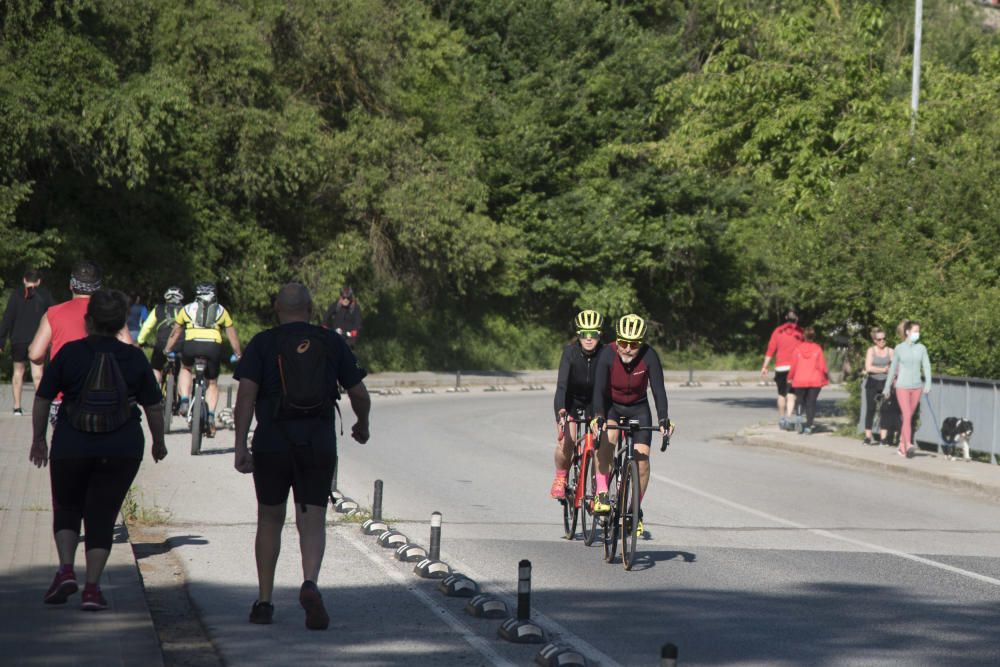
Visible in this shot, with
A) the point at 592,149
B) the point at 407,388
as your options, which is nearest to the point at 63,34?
the point at 407,388

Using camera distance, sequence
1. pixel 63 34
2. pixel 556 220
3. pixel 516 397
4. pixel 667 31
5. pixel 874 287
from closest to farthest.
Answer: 1. pixel 874 287
2. pixel 63 34
3. pixel 516 397
4. pixel 556 220
5. pixel 667 31

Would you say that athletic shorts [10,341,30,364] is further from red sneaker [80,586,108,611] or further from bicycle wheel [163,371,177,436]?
red sneaker [80,586,108,611]

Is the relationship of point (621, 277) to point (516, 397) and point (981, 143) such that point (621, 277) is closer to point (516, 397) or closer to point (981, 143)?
point (516, 397)

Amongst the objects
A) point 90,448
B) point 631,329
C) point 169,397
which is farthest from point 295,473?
point 169,397

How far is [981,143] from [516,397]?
11.7 metres

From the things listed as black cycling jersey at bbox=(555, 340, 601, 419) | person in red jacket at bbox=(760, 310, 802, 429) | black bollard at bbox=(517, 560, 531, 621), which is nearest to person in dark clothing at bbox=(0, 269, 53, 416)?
black cycling jersey at bbox=(555, 340, 601, 419)

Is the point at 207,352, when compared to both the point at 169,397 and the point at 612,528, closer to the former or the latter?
the point at 169,397

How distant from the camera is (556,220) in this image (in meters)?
45.0

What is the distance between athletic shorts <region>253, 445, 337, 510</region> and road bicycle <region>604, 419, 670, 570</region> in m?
3.05

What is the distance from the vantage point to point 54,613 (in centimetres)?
757

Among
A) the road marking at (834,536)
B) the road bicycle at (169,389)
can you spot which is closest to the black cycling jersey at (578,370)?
the road marking at (834,536)

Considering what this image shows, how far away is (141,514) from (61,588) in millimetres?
3801

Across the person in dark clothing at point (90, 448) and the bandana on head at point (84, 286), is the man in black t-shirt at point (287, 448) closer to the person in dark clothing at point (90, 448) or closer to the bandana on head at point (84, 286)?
the person in dark clothing at point (90, 448)

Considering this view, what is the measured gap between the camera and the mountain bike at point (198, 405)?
16.5m
